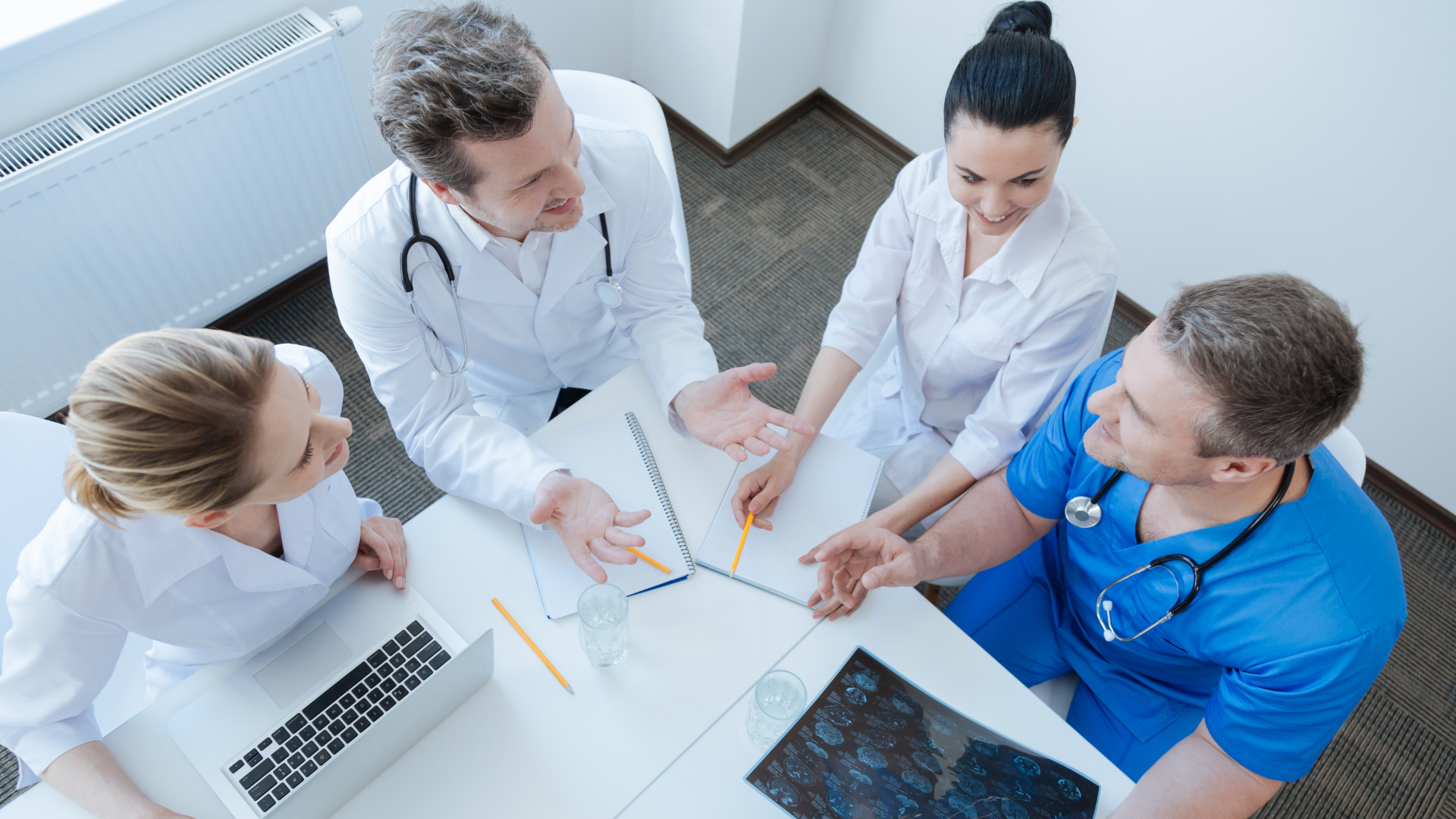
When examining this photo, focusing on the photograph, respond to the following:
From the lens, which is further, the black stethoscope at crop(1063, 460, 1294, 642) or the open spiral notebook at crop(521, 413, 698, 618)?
the open spiral notebook at crop(521, 413, 698, 618)

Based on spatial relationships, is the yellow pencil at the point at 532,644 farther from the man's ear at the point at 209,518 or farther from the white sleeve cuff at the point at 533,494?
the man's ear at the point at 209,518

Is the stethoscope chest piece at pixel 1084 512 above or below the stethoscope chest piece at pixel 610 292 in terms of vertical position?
below

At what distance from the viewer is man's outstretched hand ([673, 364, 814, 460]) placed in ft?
4.19

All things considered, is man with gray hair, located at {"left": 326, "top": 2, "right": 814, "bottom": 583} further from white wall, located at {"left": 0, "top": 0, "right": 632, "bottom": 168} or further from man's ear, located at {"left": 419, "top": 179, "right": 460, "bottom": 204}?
white wall, located at {"left": 0, "top": 0, "right": 632, "bottom": 168}

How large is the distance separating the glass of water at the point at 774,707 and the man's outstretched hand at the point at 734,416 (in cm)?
34

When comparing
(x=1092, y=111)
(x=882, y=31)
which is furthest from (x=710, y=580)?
(x=882, y=31)

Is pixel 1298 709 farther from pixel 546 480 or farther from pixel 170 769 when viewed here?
pixel 170 769

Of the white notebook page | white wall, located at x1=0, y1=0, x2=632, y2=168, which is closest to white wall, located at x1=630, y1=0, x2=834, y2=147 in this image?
white wall, located at x1=0, y1=0, x2=632, y2=168

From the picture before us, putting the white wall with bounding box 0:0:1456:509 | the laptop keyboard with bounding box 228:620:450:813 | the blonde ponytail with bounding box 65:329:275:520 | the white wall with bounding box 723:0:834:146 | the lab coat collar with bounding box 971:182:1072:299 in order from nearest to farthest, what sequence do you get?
the blonde ponytail with bounding box 65:329:275:520
the laptop keyboard with bounding box 228:620:450:813
the lab coat collar with bounding box 971:182:1072:299
the white wall with bounding box 0:0:1456:509
the white wall with bounding box 723:0:834:146

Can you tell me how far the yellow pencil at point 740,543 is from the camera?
47.3 inches

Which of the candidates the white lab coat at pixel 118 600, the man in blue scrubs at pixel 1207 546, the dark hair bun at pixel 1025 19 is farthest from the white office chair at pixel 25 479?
the dark hair bun at pixel 1025 19

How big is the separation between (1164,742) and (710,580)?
766 mm

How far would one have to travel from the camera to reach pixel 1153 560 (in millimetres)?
1177

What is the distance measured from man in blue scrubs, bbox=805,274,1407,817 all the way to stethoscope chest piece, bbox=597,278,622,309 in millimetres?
567
